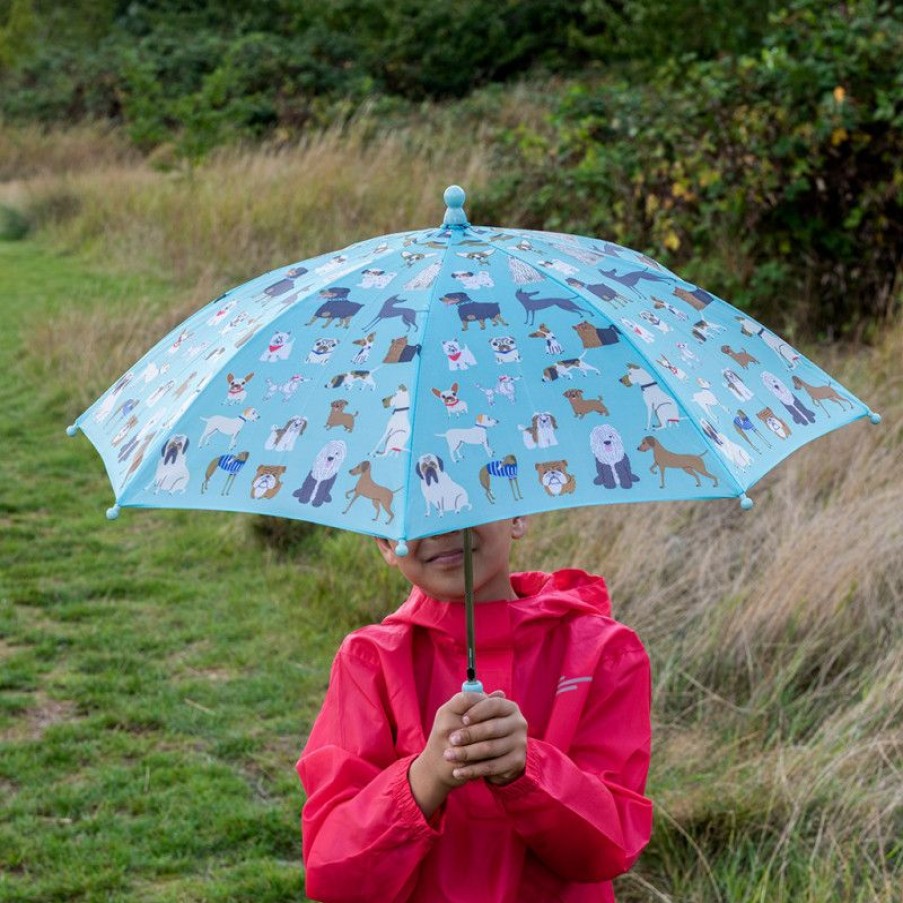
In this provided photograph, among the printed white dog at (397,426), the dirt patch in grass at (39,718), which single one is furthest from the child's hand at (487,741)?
the dirt patch in grass at (39,718)

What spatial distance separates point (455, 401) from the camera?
6.52 feet

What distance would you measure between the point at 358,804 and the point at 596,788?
0.34 m

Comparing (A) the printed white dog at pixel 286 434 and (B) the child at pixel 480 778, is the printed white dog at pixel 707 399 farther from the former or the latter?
(A) the printed white dog at pixel 286 434

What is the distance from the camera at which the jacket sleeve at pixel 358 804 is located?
2.08 m

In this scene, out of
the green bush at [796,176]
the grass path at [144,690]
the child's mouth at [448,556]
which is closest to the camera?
the child's mouth at [448,556]

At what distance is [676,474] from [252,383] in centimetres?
61

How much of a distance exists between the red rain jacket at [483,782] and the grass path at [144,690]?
1.67m

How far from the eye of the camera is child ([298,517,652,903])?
6.82ft

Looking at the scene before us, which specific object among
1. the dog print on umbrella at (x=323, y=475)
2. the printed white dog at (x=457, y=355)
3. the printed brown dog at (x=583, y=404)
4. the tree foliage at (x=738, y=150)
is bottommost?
the tree foliage at (x=738, y=150)

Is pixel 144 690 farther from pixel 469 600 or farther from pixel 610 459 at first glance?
pixel 610 459

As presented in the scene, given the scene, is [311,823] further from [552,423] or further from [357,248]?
[357,248]

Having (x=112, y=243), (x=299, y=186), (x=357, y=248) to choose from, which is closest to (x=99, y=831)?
(x=357, y=248)

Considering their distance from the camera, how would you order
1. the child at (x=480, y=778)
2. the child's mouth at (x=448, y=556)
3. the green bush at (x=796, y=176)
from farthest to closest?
1. the green bush at (x=796, y=176)
2. the child's mouth at (x=448, y=556)
3. the child at (x=480, y=778)

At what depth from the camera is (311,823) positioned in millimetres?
2186
